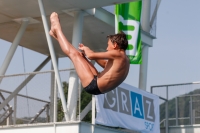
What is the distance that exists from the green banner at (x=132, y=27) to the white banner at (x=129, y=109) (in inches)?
56.1

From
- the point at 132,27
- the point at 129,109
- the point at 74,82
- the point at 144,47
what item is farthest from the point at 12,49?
the point at 144,47

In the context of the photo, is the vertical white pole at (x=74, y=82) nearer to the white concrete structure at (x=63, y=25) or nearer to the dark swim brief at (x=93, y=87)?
the white concrete structure at (x=63, y=25)

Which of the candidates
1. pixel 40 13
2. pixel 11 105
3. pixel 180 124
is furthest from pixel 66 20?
pixel 180 124

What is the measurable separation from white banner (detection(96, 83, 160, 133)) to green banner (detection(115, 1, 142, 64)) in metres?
1.43

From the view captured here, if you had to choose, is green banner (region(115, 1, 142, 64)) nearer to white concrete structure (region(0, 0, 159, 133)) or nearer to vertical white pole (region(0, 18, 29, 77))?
white concrete structure (region(0, 0, 159, 133))

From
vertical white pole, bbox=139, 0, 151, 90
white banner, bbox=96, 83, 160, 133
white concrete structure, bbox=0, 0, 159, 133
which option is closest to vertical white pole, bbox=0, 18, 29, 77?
white concrete structure, bbox=0, 0, 159, 133

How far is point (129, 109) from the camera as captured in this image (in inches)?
843

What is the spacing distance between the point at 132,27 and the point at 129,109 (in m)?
3.02

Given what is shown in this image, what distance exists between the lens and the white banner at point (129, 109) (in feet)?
64.9

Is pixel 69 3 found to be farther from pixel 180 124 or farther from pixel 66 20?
pixel 180 124

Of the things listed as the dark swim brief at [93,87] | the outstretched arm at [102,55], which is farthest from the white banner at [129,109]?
the outstretched arm at [102,55]

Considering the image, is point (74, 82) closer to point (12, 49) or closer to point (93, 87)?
point (12, 49)

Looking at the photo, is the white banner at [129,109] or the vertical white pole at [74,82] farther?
the white banner at [129,109]

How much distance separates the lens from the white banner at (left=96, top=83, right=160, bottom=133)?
1978cm
